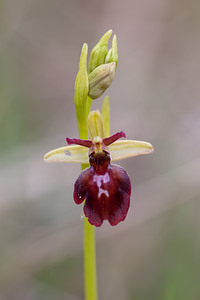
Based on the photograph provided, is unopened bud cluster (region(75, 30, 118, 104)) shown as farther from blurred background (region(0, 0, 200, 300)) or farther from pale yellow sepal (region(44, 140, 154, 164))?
blurred background (region(0, 0, 200, 300))

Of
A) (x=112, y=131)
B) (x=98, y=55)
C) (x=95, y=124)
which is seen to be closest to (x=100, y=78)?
(x=98, y=55)

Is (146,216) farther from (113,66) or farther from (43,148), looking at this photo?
(113,66)

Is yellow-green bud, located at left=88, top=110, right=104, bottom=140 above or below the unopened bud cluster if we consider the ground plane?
below

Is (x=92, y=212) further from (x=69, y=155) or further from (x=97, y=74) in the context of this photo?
(x=97, y=74)

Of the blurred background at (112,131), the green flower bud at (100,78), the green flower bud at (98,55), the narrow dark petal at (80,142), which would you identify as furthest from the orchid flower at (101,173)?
the blurred background at (112,131)

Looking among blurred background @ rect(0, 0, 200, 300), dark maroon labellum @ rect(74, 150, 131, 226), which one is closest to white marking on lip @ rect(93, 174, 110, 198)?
dark maroon labellum @ rect(74, 150, 131, 226)

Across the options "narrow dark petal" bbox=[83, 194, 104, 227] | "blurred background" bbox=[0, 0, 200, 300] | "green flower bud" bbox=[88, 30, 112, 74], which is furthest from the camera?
"blurred background" bbox=[0, 0, 200, 300]

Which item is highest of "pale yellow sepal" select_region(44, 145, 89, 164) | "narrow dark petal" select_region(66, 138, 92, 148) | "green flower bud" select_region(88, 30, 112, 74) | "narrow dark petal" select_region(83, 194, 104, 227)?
"green flower bud" select_region(88, 30, 112, 74)
